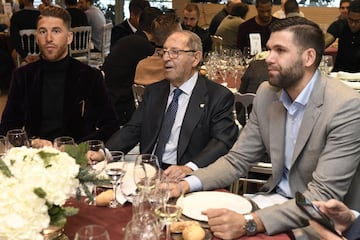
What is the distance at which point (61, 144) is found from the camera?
1913mm

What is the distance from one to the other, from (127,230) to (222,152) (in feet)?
4.87

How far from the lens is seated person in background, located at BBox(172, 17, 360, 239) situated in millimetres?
2070

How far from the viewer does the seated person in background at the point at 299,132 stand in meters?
2.07

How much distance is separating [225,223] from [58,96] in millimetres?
1841

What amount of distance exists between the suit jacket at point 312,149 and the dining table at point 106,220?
41 centimetres

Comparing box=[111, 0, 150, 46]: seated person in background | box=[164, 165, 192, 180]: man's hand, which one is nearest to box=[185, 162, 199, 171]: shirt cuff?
box=[164, 165, 192, 180]: man's hand

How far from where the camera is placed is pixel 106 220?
5.69 ft

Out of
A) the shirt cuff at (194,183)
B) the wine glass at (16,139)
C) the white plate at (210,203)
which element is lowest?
the shirt cuff at (194,183)

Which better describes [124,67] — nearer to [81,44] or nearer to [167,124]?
[167,124]

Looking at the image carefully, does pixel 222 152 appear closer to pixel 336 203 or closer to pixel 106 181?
pixel 336 203

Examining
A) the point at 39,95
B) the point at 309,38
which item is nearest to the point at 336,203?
the point at 309,38

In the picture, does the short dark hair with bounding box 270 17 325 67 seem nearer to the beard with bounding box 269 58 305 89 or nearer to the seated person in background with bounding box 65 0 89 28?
the beard with bounding box 269 58 305 89

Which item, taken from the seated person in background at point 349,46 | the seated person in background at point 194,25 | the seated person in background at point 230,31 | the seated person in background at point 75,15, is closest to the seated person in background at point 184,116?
the seated person in background at point 349,46

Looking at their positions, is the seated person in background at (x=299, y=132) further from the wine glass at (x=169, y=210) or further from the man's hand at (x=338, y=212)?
the wine glass at (x=169, y=210)
